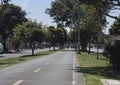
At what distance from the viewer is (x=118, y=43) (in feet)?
80.8

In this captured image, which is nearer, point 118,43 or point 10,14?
point 118,43

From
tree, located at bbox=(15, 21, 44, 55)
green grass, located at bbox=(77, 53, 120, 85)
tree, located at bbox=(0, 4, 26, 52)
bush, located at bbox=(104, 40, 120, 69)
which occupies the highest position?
tree, located at bbox=(0, 4, 26, 52)

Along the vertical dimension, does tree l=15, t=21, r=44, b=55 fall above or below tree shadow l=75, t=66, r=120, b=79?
above

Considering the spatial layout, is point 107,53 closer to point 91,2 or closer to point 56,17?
point 91,2

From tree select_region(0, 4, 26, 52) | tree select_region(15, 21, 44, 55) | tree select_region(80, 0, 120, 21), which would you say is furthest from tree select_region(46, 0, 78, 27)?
tree select_region(80, 0, 120, 21)

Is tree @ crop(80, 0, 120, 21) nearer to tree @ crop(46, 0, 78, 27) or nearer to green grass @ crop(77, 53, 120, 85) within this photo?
green grass @ crop(77, 53, 120, 85)

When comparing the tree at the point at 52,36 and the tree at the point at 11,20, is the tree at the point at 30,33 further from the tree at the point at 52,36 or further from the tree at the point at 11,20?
the tree at the point at 52,36

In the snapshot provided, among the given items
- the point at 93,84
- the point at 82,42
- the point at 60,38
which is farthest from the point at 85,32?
the point at 93,84

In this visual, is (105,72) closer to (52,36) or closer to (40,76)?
(40,76)

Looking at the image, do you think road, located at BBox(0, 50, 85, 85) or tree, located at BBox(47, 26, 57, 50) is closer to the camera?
road, located at BBox(0, 50, 85, 85)

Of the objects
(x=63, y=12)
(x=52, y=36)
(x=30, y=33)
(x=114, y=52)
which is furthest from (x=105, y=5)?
(x=52, y=36)

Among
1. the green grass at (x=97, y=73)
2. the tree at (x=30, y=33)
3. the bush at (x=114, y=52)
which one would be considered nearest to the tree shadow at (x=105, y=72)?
the green grass at (x=97, y=73)

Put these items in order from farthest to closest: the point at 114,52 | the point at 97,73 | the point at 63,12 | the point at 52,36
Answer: the point at 52,36 < the point at 63,12 < the point at 114,52 < the point at 97,73

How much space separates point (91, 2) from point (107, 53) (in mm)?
4030
